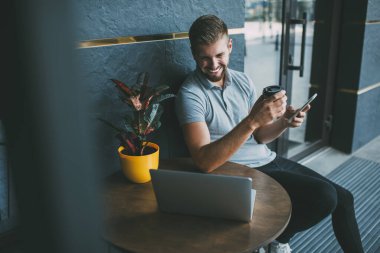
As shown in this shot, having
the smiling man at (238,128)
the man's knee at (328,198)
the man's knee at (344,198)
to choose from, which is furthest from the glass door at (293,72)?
the man's knee at (328,198)

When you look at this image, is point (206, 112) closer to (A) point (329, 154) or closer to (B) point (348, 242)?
(B) point (348, 242)

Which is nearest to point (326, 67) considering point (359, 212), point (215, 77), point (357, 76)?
point (357, 76)

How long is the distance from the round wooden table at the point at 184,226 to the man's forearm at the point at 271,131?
1.39ft

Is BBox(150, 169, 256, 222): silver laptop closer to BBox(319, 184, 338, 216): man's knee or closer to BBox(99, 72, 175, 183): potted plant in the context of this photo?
BBox(99, 72, 175, 183): potted plant

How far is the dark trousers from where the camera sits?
1573mm

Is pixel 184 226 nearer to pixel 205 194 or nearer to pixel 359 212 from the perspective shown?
pixel 205 194

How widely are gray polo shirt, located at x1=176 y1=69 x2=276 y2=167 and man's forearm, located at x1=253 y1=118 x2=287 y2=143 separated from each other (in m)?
0.04

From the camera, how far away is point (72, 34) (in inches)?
10.6

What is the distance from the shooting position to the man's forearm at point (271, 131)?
1765 mm

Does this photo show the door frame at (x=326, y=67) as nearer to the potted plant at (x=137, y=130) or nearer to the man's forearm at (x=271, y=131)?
the man's forearm at (x=271, y=131)

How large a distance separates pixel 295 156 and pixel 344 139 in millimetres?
565

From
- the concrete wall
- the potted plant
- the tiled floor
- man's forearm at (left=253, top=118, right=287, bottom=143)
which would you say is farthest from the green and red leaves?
the concrete wall

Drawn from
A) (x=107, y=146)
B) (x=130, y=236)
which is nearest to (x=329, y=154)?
(x=107, y=146)

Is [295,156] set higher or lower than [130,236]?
lower
